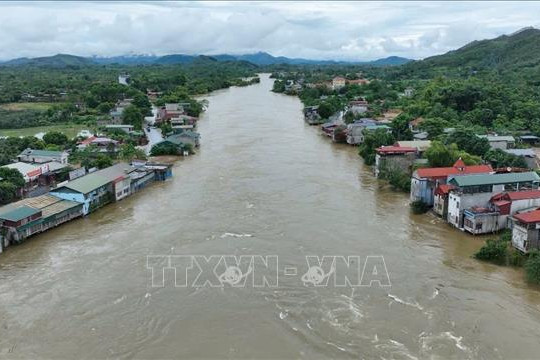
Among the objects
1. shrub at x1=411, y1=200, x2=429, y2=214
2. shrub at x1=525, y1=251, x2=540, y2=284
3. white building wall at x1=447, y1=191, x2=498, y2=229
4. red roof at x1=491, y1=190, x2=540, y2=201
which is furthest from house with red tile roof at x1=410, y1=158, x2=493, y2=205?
shrub at x1=525, y1=251, x2=540, y2=284

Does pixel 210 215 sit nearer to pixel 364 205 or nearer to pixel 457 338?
pixel 364 205

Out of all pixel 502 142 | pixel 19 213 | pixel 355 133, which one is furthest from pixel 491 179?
pixel 355 133

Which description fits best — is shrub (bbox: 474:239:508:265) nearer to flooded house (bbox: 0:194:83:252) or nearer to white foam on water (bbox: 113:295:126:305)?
white foam on water (bbox: 113:295:126:305)

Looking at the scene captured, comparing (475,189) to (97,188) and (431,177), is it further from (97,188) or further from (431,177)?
(97,188)

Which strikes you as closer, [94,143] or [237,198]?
[237,198]

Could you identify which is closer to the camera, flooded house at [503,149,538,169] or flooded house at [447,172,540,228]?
flooded house at [447,172,540,228]

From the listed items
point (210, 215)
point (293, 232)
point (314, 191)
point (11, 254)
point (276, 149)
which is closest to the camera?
point (11, 254)

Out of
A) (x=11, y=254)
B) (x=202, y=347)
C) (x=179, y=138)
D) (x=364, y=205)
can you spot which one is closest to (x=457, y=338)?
(x=202, y=347)
